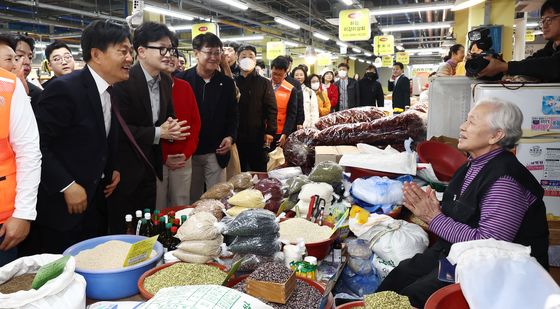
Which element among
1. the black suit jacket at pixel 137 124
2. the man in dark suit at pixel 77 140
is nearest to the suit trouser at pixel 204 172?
the black suit jacket at pixel 137 124

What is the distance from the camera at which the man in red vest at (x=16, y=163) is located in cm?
179

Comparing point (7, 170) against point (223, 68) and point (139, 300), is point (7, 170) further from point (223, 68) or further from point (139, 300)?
point (223, 68)

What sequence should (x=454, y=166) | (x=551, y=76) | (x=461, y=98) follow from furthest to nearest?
(x=461, y=98), (x=454, y=166), (x=551, y=76)

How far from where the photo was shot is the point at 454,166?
9.90 ft

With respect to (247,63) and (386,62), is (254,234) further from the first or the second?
(386,62)

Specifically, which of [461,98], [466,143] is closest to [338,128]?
[461,98]

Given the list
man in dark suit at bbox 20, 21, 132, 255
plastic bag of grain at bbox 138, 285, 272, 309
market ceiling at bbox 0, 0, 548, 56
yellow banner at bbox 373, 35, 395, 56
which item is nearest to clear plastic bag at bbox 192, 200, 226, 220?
man in dark suit at bbox 20, 21, 132, 255

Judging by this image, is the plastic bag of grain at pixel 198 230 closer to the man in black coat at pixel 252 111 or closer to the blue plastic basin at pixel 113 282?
the blue plastic basin at pixel 113 282

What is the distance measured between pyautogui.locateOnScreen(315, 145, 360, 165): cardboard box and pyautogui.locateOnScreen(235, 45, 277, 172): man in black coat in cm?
124

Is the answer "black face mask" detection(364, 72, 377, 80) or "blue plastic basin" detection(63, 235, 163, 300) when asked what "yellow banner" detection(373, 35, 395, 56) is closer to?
"black face mask" detection(364, 72, 377, 80)

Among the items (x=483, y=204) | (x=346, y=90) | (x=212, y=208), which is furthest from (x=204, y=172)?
(x=346, y=90)

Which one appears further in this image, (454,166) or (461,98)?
(461,98)

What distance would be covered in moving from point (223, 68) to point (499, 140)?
293cm

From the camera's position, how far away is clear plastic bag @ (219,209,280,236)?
1.64 meters
